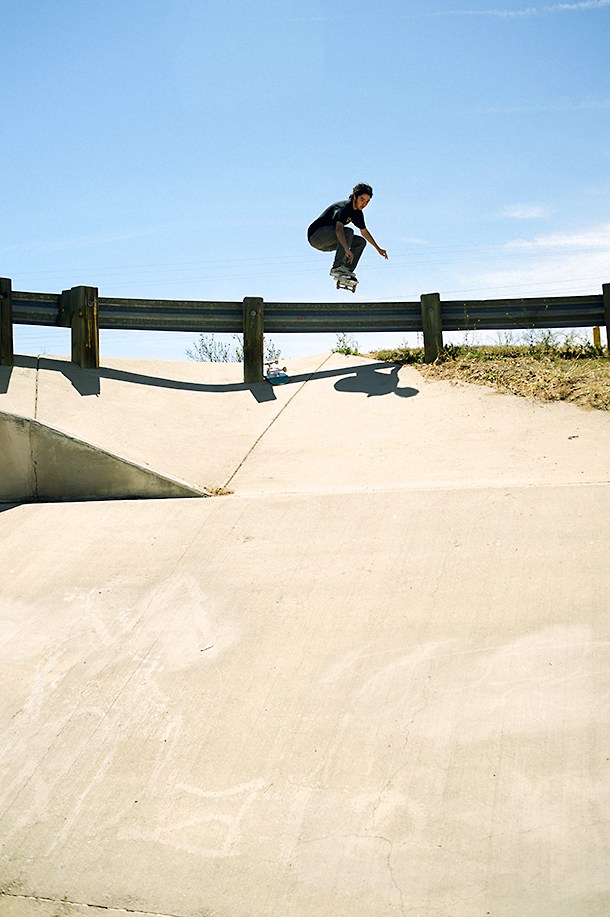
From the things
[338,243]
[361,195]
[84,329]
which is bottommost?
[84,329]

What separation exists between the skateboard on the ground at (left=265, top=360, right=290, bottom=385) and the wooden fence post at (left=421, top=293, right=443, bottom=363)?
6.05 feet

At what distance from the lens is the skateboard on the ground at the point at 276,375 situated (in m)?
9.16

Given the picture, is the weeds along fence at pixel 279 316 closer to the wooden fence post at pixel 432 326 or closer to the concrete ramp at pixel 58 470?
the wooden fence post at pixel 432 326

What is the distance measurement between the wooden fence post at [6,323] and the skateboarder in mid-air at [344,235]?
12.5ft

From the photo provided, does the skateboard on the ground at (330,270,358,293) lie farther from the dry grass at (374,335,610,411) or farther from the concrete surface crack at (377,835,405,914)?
the concrete surface crack at (377,835,405,914)

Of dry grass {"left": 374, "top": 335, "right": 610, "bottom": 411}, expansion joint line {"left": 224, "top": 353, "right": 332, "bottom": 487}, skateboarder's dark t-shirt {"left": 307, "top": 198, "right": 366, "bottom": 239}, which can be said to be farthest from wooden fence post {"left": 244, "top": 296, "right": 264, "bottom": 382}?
dry grass {"left": 374, "top": 335, "right": 610, "bottom": 411}

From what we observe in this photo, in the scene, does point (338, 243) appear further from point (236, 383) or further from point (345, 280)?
point (236, 383)

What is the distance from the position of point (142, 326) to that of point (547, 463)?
17.9 ft

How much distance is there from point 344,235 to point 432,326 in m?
1.62

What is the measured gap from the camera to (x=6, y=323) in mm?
8266

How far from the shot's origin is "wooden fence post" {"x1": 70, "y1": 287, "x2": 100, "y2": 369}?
8.64m

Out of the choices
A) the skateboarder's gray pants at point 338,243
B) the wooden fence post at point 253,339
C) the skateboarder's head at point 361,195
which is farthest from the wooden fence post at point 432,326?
the wooden fence post at point 253,339

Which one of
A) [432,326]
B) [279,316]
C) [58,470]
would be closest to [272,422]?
[279,316]

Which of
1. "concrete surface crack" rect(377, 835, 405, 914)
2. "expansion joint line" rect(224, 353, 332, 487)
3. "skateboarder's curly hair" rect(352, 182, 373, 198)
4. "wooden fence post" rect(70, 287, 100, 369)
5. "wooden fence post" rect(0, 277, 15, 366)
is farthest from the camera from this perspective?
"skateboarder's curly hair" rect(352, 182, 373, 198)
